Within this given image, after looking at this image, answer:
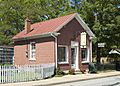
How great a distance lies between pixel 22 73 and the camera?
1898 cm

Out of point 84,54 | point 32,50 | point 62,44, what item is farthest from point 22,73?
point 84,54

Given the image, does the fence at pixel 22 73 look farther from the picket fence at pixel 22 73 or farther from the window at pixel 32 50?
the window at pixel 32 50

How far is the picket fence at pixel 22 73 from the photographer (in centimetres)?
1816

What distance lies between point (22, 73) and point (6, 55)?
16822 millimetres

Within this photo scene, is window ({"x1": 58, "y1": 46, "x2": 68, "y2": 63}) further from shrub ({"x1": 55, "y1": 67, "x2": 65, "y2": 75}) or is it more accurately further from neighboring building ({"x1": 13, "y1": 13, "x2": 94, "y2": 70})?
shrub ({"x1": 55, "y1": 67, "x2": 65, "y2": 75})

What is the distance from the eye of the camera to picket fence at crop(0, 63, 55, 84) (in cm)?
1816

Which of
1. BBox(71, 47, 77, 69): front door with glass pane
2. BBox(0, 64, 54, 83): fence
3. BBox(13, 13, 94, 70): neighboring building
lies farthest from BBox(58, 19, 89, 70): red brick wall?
BBox(0, 64, 54, 83): fence

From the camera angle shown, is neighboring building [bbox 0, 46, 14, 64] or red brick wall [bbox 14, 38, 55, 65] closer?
red brick wall [bbox 14, 38, 55, 65]

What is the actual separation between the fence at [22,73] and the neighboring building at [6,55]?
47.1 feet

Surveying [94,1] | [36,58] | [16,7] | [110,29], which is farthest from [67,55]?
[16,7]

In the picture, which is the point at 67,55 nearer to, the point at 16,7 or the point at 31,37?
the point at 31,37

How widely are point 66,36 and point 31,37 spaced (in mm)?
3756

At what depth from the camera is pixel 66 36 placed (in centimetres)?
2559

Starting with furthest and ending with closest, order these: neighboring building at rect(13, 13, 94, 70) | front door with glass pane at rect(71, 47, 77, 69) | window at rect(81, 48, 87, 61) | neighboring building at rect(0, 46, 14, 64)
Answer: neighboring building at rect(0, 46, 14, 64) → window at rect(81, 48, 87, 61) → front door with glass pane at rect(71, 47, 77, 69) → neighboring building at rect(13, 13, 94, 70)
